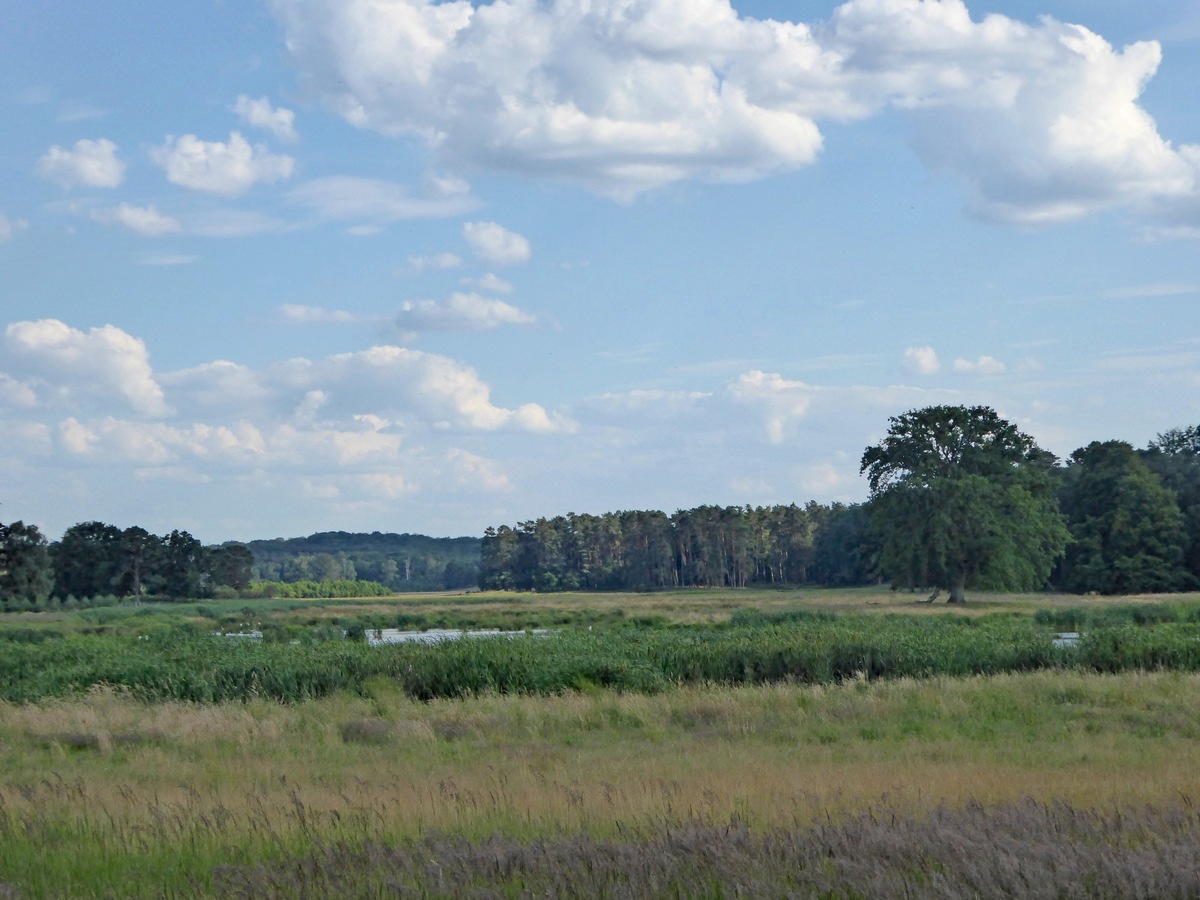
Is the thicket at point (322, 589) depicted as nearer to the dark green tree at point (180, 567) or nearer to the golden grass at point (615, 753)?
the dark green tree at point (180, 567)

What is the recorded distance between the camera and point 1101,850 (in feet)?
21.9

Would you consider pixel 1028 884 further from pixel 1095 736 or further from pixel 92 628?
pixel 92 628

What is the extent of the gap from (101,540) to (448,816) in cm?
12556

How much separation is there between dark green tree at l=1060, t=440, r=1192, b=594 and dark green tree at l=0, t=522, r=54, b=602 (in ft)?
262

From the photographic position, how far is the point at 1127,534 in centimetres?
8531

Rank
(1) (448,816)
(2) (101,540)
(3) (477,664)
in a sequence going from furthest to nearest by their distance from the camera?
1. (2) (101,540)
2. (3) (477,664)
3. (1) (448,816)

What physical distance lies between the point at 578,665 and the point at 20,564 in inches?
3365

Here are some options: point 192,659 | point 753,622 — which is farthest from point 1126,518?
point 192,659

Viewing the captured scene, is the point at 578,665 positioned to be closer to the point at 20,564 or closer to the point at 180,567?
the point at 20,564

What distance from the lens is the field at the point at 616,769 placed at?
6883 millimetres

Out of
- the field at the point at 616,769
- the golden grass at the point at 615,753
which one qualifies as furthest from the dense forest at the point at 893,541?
the golden grass at the point at 615,753

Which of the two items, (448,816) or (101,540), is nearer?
(448,816)

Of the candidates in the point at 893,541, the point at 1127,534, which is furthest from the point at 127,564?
the point at 1127,534

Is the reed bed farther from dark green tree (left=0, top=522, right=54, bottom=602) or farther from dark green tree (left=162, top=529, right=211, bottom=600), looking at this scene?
dark green tree (left=162, top=529, right=211, bottom=600)
